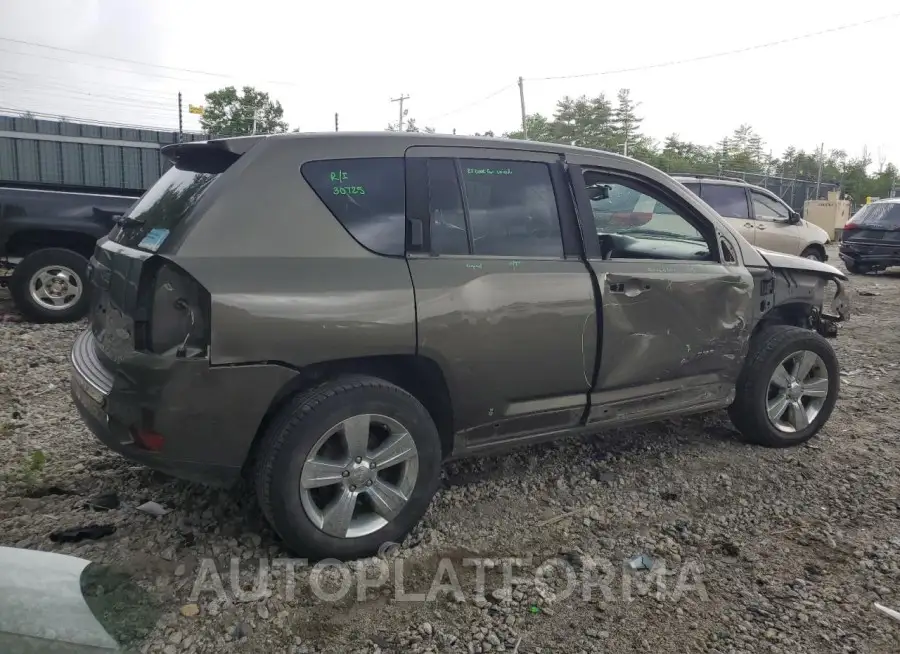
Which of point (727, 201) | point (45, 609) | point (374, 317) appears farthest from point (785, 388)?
point (727, 201)

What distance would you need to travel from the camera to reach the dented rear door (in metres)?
3.63

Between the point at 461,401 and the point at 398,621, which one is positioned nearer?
the point at 398,621

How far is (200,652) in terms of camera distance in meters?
2.46

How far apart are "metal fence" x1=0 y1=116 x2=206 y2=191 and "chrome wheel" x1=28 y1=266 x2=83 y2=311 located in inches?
190

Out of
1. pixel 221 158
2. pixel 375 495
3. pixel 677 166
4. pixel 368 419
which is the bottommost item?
pixel 375 495

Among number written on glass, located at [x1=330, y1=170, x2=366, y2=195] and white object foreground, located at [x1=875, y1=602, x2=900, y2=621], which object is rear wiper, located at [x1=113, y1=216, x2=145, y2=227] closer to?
number written on glass, located at [x1=330, y1=170, x2=366, y2=195]

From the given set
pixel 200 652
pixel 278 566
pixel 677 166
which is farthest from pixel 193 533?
pixel 677 166

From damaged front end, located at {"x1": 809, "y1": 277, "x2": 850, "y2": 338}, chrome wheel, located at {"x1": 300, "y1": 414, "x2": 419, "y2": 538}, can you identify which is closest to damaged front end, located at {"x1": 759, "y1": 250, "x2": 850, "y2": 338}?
damaged front end, located at {"x1": 809, "y1": 277, "x2": 850, "y2": 338}

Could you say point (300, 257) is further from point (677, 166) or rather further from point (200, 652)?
point (677, 166)

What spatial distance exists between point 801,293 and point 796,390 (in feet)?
2.01

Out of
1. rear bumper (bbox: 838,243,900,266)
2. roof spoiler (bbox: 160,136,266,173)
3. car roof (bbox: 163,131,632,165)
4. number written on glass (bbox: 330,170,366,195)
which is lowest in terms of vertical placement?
rear bumper (bbox: 838,243,900,266)

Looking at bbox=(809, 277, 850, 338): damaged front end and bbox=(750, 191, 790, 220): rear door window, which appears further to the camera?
bbox=(750, 191, 790, 220): rear door window

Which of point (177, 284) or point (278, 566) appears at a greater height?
point (177, 284)

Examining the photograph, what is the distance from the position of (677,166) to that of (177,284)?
46.3 m
